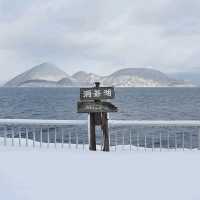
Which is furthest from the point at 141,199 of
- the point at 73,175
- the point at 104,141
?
the point at 104,141

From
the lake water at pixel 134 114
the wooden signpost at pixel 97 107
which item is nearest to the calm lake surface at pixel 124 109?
the lake water at pixel 134 114

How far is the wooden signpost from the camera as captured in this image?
29.4 ft

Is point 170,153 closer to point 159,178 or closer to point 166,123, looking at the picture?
point 166,123

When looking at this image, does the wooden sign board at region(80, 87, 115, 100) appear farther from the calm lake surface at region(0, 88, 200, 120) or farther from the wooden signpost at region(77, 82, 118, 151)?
the calm lake surface at region(0, 88, 200, 120)

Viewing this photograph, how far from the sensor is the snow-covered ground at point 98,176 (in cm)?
552

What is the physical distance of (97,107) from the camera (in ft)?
29.3

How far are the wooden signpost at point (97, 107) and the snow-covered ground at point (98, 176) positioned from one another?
87cm

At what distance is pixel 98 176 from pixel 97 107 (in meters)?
2.75

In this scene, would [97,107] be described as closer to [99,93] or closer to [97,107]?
[97,107]

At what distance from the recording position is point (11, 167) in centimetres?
694

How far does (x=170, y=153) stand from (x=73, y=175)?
2646mm

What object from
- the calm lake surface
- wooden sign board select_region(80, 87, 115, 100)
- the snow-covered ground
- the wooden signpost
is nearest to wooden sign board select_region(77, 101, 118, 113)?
the wooden signpost

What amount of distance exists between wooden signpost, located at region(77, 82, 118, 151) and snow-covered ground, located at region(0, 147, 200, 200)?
0.87 metres

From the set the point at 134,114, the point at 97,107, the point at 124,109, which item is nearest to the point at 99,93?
the point at 97,107
